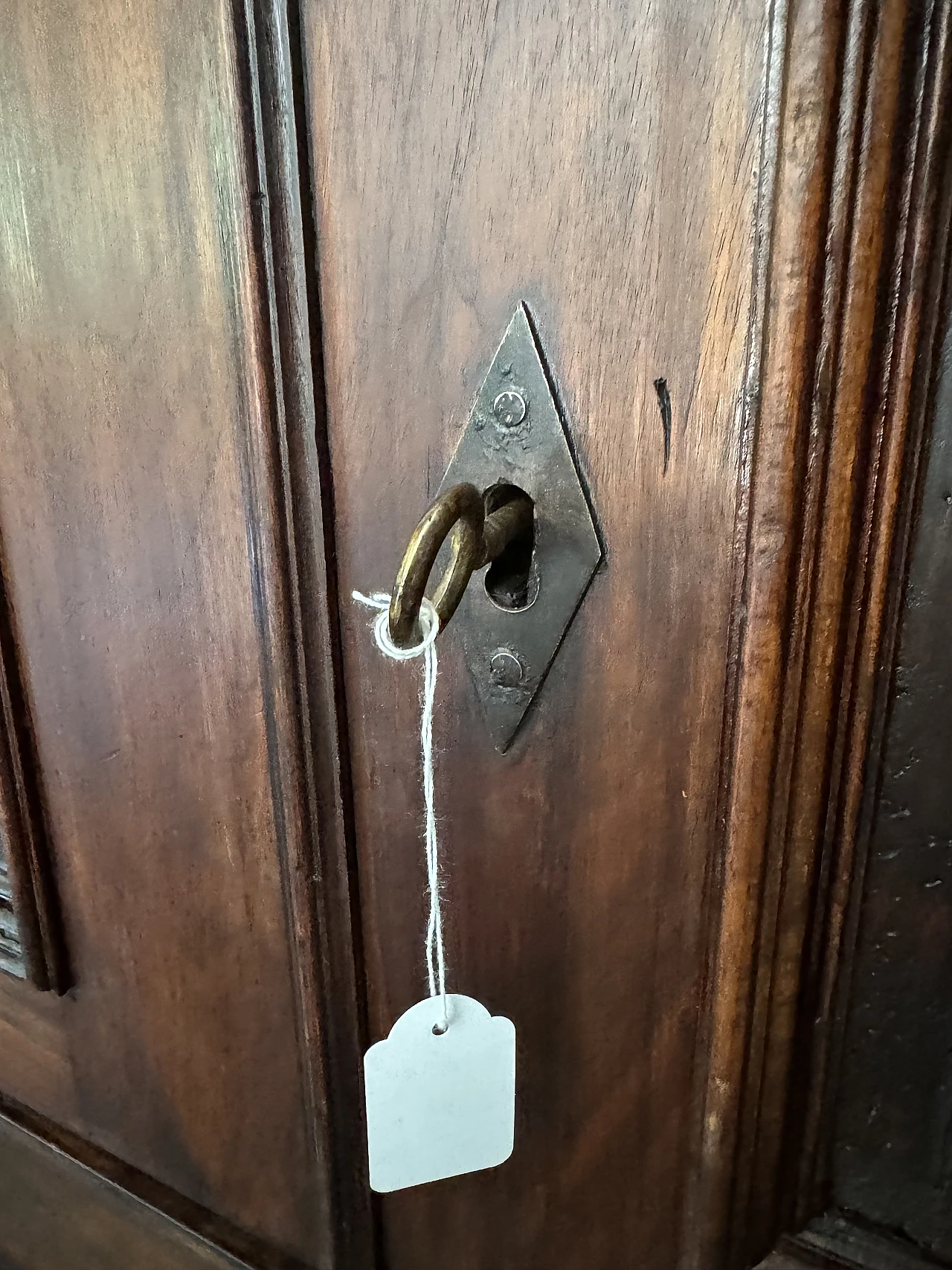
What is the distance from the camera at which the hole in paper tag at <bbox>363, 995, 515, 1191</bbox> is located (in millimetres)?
416

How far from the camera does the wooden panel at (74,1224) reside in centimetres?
58

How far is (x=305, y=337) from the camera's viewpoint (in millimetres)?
376

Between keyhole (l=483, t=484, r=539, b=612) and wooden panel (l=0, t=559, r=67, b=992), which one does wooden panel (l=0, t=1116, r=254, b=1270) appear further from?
keyhole (l=483, t=484, r=539, b=612)

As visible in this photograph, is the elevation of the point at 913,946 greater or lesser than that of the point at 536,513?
lesser

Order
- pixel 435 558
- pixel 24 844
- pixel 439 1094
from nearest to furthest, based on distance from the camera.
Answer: pixel 435 558, pixel 439 1094, pixel 24 844

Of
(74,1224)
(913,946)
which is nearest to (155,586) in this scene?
(913,946)

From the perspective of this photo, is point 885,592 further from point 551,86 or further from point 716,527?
point 551,86

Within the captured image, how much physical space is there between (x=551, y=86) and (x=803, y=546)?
188 millimetres

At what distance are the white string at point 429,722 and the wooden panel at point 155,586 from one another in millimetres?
75

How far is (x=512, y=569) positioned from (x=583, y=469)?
0.05 m

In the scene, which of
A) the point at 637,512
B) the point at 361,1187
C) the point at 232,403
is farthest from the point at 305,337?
the point at 361,1187

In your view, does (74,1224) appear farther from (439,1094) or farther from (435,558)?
(435,558)

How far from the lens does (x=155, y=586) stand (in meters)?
0.45

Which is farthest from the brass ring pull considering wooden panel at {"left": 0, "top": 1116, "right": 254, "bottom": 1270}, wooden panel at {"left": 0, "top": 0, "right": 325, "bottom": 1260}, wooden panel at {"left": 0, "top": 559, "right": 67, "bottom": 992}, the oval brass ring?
A: wooden panel at {"left": 0, "top": 1116, "right": 254, "bottom": 1270}
